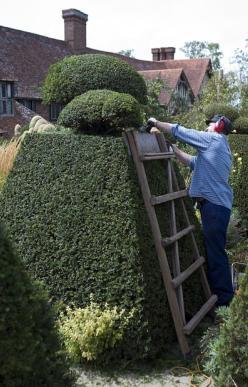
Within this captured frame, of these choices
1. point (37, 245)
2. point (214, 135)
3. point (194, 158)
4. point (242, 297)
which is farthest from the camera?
point (194, 158)

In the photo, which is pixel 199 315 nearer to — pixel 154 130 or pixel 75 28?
pixel 154 130

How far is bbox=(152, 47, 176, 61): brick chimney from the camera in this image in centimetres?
4869

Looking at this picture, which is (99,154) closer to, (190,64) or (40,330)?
(40,330)

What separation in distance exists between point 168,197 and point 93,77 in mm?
1931

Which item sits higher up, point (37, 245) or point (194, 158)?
point (194, 158)

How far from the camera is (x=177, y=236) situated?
15.2ft

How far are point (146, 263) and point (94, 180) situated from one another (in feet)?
2.79

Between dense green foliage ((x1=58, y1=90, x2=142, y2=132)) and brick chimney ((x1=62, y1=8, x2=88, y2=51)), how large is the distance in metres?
30.3

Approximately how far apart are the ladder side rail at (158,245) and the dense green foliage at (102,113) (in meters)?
0.18

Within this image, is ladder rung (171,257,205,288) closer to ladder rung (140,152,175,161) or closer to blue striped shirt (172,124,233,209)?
blue striped shirt (172,124,233,209)

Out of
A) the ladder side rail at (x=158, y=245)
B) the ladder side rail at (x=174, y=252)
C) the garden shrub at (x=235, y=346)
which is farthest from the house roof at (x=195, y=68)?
the garden shrub at (x=235, y=346)

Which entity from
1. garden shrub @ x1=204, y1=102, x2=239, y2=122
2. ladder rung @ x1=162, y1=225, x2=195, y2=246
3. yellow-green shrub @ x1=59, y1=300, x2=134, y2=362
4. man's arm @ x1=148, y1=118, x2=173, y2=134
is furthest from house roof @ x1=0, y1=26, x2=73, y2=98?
yellow-green shrub @ x1=59, y1=300, x2=134, y2=362

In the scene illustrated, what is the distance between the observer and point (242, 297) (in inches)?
126

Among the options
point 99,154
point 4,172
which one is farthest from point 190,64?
point 99,154
